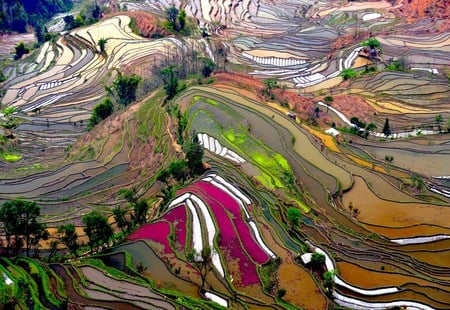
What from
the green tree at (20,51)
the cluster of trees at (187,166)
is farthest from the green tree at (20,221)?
the green tree at (20,51)

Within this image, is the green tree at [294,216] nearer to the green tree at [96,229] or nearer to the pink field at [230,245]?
the pink field at [230,245]

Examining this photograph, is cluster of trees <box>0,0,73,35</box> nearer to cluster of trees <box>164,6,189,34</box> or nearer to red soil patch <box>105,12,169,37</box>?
red soil patch <box>105,12,169,37</box>

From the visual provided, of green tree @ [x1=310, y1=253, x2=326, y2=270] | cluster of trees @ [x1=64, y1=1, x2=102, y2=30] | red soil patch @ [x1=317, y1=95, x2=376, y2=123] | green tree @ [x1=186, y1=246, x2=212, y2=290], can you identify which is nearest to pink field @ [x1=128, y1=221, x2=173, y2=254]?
green tree @ [x1=186, y1=246, x2=212, y2=290]

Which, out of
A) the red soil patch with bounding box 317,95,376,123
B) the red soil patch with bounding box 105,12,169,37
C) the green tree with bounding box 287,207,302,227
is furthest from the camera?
the red soil patch with bounding box 105,12,169,37

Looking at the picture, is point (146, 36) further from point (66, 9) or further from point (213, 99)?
point (66, 9)

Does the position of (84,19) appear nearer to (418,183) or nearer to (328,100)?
(328,100)

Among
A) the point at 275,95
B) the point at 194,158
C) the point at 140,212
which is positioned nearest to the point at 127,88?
the point at 275,95

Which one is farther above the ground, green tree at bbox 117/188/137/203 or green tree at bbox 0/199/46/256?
green tree at bbox 0/199/46/256
